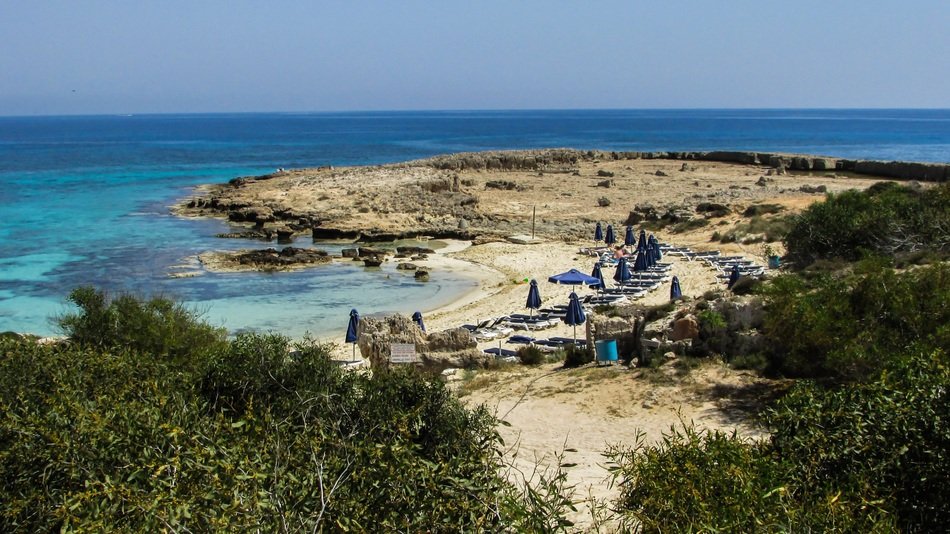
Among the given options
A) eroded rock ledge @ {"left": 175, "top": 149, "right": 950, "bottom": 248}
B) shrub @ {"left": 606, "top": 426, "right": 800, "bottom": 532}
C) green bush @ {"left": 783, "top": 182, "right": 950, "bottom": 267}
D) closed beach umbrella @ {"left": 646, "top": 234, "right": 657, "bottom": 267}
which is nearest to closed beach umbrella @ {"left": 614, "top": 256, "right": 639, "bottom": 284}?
closed beach umbrella @ {"left": 646, "top": 234, "right": 657, "bottom": 267}

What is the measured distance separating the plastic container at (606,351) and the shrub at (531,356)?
60.3 inches

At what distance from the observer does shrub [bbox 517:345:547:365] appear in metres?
17.2

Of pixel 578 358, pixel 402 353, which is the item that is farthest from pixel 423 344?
pixel 578 358

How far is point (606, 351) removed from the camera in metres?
16.1

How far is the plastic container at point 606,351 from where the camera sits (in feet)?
52.8

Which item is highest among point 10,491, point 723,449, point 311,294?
point 723,449

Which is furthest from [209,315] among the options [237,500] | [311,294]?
[237,500]

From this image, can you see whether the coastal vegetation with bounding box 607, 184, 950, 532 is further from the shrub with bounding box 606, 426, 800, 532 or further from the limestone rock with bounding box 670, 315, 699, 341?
the limestone rock with bounding box 670, 315, 699, 341

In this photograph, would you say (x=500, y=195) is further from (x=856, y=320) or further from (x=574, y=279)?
(x=856, y=320)

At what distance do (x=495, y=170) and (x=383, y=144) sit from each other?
5596 cm

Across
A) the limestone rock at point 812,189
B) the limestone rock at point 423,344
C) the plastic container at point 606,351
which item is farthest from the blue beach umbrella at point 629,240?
the plastic container at point 606,351

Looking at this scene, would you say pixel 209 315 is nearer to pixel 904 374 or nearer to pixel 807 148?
pixel 904 374

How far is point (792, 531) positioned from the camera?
5.61 m

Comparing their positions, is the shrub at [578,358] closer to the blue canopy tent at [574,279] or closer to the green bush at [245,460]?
the blue canopy tent at [574,279]
